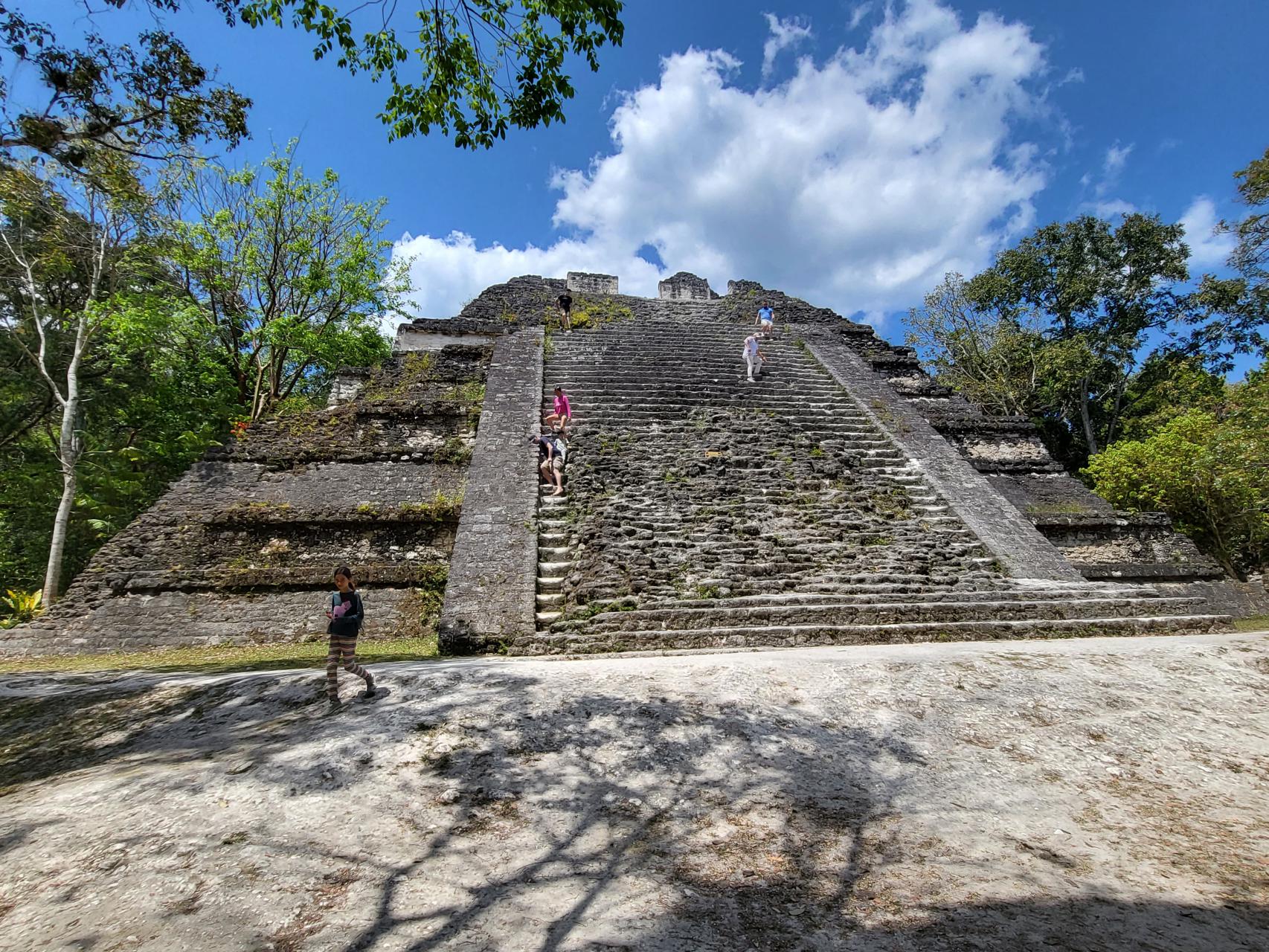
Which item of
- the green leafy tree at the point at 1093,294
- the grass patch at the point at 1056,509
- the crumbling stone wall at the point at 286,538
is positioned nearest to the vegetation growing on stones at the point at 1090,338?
the green leafy tree at the point at 1093,294

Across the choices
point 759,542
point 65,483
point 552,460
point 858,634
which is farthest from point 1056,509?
point 65,483

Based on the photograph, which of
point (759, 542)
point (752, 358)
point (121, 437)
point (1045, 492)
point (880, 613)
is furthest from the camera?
point (121, 437)

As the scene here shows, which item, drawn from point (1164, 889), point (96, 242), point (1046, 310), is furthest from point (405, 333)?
point (1046, 310)

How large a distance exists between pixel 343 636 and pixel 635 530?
12.3 feet

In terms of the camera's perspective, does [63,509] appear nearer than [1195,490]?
Yes

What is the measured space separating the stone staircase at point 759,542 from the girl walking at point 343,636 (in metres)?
1.72

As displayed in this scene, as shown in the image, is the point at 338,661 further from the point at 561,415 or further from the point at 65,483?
the point at 65,483

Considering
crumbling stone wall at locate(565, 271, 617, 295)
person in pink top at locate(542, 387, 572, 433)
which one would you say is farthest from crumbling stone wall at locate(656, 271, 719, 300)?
person in pink top at locate(542, 387, 572, 433)

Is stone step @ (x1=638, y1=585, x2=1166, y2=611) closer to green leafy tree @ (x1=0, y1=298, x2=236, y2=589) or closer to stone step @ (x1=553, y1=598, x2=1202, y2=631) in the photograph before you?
stone step @ (x1=553, y1=598, x2=1202, y2=631)

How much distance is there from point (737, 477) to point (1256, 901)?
6.47 meters

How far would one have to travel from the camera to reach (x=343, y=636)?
3.68 m

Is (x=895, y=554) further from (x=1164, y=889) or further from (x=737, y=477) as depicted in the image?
(x=1164, y=889)

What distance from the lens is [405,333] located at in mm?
13219

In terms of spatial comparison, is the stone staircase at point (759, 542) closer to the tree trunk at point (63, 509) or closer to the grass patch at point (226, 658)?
the grass patch at point (226, 658)
